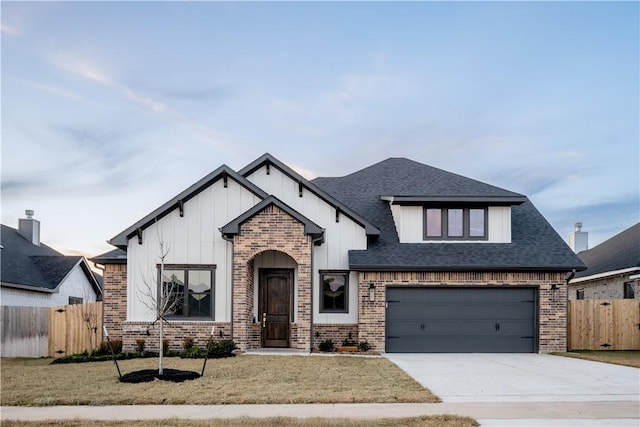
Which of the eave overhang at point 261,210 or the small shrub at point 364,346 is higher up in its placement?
the eave overhang at point 261,210

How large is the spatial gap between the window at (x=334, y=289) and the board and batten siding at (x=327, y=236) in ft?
0.44

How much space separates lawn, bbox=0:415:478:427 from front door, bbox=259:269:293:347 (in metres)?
11.2

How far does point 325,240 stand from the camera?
778 inches

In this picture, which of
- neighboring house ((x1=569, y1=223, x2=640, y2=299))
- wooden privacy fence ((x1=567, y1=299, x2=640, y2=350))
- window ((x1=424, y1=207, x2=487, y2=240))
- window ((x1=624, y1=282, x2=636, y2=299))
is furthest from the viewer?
neighboring house ((x1=569, y1=223, x2=640, y2=299))

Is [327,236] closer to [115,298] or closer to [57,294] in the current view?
[115,298]

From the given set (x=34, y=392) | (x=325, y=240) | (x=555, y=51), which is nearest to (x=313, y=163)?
(x=325, y=240)

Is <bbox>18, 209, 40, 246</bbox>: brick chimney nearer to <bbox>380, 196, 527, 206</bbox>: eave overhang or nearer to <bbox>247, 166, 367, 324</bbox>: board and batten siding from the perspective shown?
<bbox>247, 166, 367, 324</bbox>: board and batten siding

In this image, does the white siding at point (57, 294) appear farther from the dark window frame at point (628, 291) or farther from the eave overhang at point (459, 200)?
the dark window frame at point (628, 291)

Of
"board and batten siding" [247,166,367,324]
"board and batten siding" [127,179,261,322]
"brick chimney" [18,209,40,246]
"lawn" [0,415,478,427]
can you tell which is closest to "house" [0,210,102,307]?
"brick chimney" [18,209,40,246]

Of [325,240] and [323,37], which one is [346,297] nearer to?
[325,240]

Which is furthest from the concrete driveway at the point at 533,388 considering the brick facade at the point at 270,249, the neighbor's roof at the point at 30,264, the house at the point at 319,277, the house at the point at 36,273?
the neighbor's roof at the point at 30,264

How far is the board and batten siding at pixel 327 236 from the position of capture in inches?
765

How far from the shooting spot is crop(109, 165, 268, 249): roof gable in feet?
62.8

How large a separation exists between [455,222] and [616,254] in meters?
9.99
